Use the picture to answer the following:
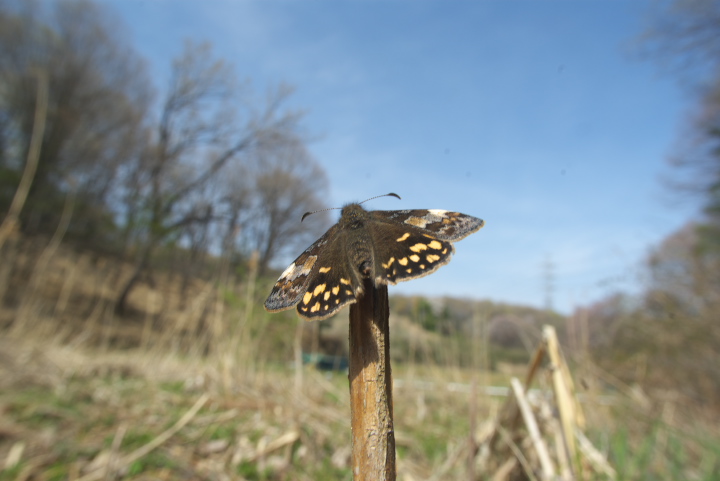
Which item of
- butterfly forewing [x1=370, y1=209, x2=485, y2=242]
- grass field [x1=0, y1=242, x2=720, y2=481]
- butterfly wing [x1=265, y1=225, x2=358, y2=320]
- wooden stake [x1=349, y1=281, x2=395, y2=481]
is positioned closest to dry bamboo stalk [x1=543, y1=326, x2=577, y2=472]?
grass field [x1=0, y1=242, x2=720, y2=481]

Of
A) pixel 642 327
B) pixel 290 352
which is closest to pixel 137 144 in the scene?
pixel 290 352

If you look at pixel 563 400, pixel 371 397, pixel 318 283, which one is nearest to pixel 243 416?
pixel 563 400

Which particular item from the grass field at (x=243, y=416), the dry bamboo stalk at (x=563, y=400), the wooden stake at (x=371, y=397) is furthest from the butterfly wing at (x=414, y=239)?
the dry bamboo stalk at (x=563, y=400)

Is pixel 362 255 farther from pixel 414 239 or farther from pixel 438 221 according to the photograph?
pixel 438 221

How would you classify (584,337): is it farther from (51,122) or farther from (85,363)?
(51,122)

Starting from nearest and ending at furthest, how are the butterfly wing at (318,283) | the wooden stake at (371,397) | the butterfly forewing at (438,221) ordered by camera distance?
1. the wooden stake at (371,397)
2. the butterfly wing at (318,283)
3. the butterfly forewing at (438,221)

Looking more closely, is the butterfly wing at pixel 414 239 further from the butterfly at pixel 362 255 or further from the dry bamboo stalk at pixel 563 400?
the dry bamboo stalk at pixel 563 400

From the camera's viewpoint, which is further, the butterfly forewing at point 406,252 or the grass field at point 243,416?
the grass field at point 243,416
